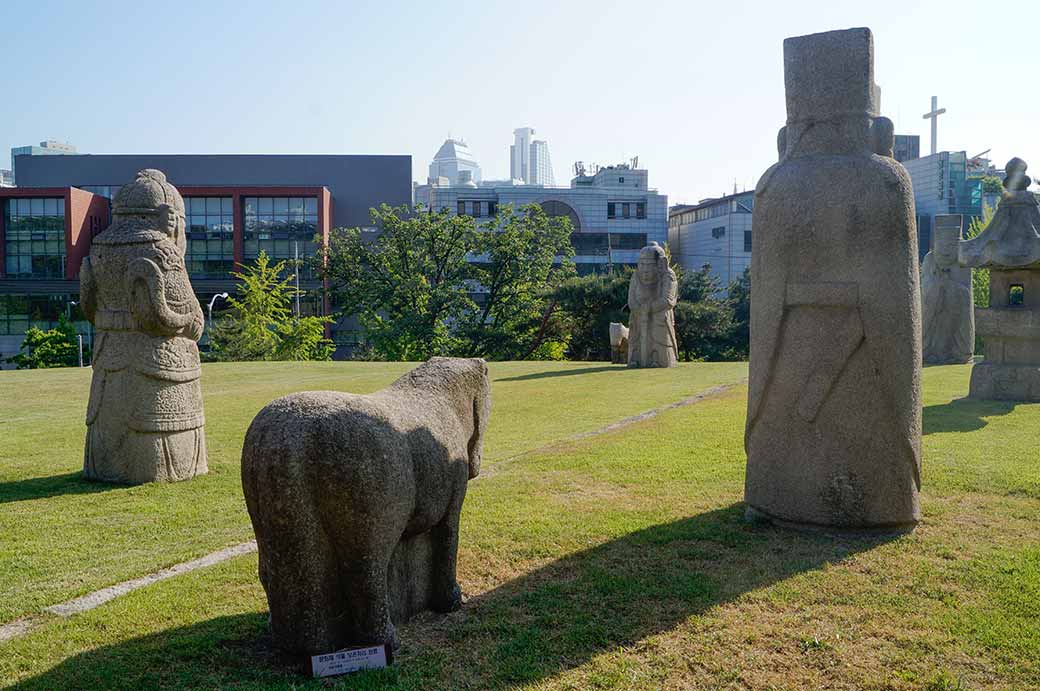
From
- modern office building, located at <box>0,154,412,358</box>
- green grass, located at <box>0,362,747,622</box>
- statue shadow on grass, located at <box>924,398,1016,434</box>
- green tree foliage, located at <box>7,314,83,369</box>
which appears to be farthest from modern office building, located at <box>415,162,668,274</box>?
statue shadow on grass, located at <box>924,398,1016,434</box>

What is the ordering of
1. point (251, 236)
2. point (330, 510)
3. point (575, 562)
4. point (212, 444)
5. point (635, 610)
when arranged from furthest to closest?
point (251, 236)
point (212, 444)
point (575, 562)
point (635, 610)
point (330, 510)

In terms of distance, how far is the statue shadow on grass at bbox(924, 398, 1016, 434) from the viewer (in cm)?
1120

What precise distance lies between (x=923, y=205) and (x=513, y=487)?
177ft

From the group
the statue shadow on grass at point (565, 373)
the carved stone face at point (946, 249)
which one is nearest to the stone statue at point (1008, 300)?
the carved stone face at point (946, 249)

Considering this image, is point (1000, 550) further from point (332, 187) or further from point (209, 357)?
point (332, 187)

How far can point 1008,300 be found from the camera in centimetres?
1409

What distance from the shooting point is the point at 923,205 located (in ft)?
178

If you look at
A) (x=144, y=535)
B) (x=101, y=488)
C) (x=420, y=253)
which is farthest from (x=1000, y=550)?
(x=420, y=253)

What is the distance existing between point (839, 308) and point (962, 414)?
727 cm

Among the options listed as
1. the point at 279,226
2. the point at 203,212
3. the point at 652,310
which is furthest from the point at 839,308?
the point at 203,212

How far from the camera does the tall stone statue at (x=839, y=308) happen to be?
6.30 m

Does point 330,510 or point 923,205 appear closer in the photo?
point 330,510

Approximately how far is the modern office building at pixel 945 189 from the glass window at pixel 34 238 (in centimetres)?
5108

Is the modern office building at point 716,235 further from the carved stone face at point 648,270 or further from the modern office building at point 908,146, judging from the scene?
the carved stone face at point 648,270
